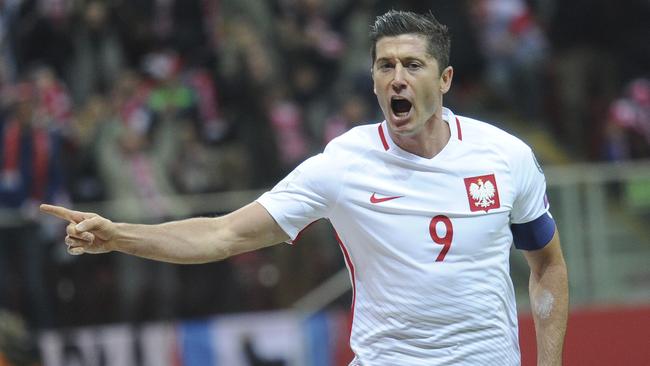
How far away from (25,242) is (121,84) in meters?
2.89

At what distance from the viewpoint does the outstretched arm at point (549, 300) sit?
5.25m

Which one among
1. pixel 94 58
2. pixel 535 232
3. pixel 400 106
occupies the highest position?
pixel 94 58

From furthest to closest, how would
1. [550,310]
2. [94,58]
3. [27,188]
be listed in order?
[94,58], [27,188], [550,310]

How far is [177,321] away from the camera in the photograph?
11.1 metres

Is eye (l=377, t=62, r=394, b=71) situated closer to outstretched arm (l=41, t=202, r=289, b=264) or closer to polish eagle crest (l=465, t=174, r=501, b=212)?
polish eagle crest (l=465, t=174, r=501, b=212)

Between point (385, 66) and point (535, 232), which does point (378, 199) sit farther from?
point (535, 232)

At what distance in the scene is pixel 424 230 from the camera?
199 inches

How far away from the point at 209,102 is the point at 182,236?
8.55 meters

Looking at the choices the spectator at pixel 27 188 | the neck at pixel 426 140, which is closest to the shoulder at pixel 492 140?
the neck at pixel 426 140

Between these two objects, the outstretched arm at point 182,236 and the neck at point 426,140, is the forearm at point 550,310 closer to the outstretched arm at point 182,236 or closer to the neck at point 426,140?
the neck at point 426,140

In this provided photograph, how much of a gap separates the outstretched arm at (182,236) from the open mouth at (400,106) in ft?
2.23

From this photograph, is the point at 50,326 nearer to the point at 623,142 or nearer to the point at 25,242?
the point at 25,242

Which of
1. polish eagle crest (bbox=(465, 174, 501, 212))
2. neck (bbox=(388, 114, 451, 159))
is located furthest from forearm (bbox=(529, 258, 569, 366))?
neck (bbox=(388, 114, 451, 159))

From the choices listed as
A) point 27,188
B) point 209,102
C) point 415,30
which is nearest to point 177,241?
point 415,30
